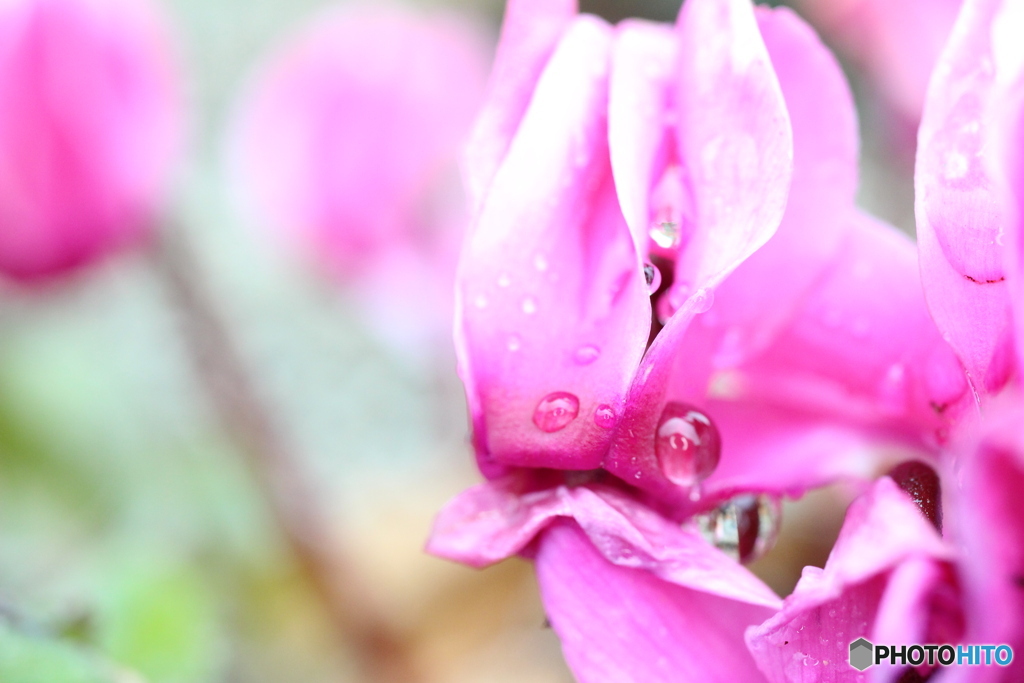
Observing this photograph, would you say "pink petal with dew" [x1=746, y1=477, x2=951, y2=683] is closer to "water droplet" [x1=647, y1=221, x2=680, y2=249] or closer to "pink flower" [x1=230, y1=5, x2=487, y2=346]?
"water droplet" [x1=647, y1=221, x2=680, y2=249]

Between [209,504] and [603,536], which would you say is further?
[209,504]

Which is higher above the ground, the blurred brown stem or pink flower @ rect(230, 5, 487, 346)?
pink flower @ rect(230, 5, 487, 346)

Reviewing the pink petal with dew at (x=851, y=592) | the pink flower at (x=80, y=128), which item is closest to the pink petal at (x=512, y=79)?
the pink petal with dew at (x=851, y=592)

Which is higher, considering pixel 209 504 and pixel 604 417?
pixel 604 417

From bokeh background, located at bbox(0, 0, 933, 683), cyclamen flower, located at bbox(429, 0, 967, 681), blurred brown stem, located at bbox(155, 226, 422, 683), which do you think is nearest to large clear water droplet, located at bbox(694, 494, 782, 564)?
cyclamen flower, located at bbox(429, 0, 967, 681)

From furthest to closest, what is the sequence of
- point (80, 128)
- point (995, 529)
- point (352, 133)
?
point (352, 133) < point (80, 128) < point (995, 529)

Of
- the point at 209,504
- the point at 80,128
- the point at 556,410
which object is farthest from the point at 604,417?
the point at 209,504

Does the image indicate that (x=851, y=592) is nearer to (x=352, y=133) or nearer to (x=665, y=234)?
(x=665, y=234)

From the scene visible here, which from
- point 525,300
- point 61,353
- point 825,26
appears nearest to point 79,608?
point 525,300
